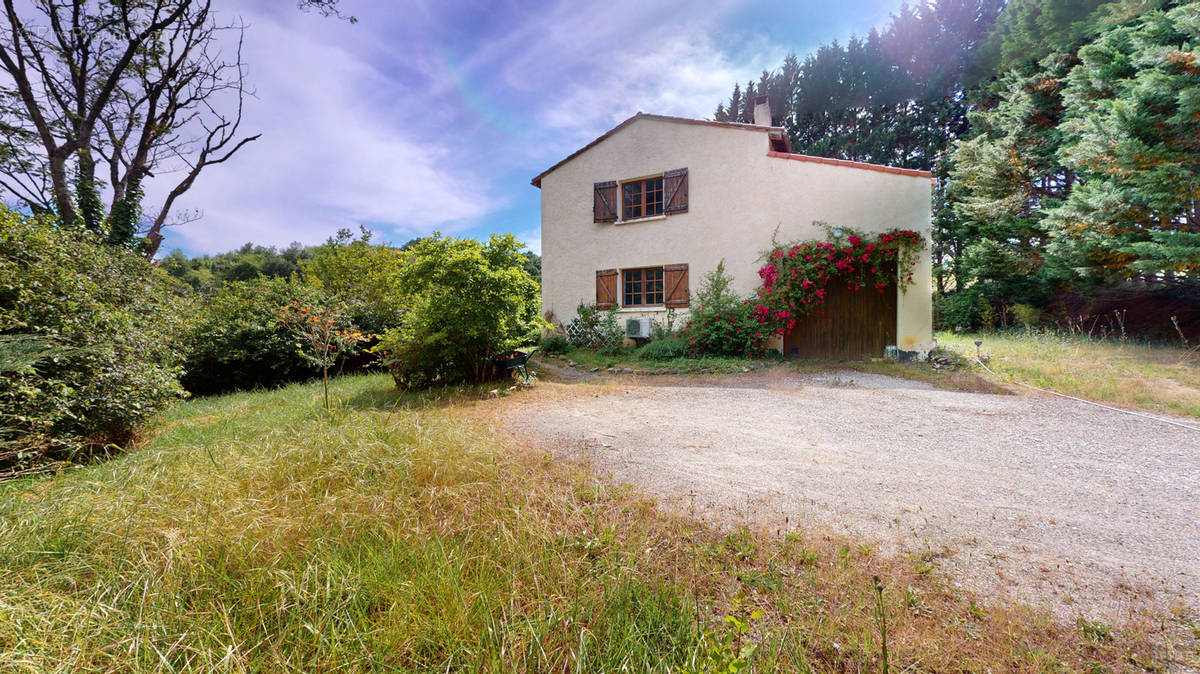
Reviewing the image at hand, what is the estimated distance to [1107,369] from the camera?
616 centimetres

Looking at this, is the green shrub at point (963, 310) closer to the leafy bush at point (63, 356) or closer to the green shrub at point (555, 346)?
the green shrub at point (555, 346)

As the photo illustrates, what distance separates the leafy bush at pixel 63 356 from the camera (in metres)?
3.10

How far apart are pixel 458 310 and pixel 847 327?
7963mm

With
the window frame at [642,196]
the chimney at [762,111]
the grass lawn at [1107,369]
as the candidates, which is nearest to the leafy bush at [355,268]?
the window frame at [642,196]

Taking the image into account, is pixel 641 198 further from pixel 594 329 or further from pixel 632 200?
pixel 594 329

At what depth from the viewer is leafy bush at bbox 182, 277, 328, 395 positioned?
27.1 ft

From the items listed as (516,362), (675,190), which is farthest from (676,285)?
(516,362)

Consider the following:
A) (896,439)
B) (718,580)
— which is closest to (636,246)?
(896,439)

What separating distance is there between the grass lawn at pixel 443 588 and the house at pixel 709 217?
7899 millimetres

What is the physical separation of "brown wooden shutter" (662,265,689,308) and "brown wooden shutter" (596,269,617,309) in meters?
1.29

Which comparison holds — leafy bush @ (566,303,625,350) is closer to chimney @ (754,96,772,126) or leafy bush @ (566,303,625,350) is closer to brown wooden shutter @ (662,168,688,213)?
brown wooden shutter @ (662,168,688,213)

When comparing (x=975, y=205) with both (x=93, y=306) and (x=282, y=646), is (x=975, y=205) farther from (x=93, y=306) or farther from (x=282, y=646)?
(x=93, y=306)

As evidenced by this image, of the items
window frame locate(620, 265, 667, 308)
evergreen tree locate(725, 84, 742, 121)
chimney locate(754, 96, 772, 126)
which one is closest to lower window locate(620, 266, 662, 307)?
window frame locate(620, 265, 667, 308)

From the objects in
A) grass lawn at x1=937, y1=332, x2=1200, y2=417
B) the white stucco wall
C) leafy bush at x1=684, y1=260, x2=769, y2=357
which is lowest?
grass lawn at x1=937, y1=332, x2=1200, y2=417
